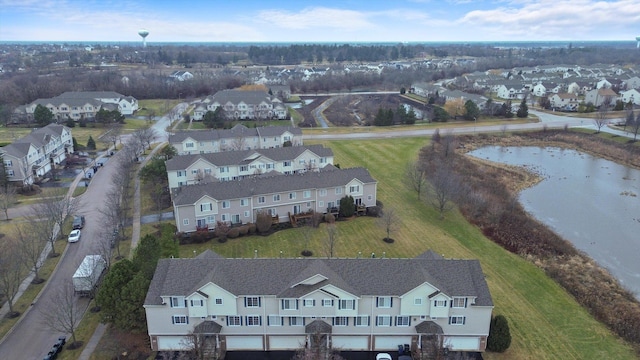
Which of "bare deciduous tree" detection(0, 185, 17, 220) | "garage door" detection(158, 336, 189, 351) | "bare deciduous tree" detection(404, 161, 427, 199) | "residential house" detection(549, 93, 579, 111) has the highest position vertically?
"residential house" detection(549, 93, 579, 111)

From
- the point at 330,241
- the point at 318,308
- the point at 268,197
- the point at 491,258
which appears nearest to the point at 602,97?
the point at 491,258

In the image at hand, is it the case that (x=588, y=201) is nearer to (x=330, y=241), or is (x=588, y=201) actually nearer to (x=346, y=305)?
(x=330, y=241)

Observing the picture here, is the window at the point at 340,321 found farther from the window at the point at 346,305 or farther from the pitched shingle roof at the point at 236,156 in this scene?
the pitched shingle roof at the point at 236,156

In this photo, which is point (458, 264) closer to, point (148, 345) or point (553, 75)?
point (148, 345)

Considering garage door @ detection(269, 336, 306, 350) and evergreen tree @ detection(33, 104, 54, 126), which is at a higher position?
evergreen tree @ detection(33, 104, 54, 126)

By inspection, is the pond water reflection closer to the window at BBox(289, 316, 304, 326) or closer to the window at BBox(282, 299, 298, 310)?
the window at BBox(289, 316, 304, 326)

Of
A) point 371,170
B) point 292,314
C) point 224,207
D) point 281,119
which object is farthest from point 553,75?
point 292,314

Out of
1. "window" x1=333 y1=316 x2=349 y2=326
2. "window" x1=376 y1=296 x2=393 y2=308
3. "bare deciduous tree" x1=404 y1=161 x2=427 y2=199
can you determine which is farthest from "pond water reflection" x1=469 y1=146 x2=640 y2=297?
"window" x1=333 y1=316 x2=349 y2=326
